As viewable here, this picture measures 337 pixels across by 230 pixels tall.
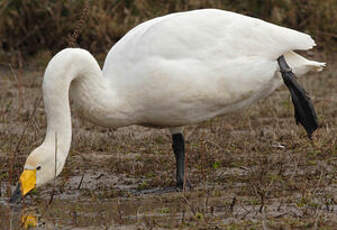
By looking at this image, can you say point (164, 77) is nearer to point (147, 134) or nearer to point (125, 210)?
point (125, 210)

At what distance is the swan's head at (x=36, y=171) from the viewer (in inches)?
218

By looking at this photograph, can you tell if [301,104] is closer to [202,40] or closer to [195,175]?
[195,175]

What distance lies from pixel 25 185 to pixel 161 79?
1.22m

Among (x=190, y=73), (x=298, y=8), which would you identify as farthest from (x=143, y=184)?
(x=298, y=8)

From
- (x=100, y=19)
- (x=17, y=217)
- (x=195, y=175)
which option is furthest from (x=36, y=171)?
(x=100, y=19)

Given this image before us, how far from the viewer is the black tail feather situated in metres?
Answer: 6.58

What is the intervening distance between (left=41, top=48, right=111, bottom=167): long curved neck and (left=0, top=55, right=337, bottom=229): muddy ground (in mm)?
238

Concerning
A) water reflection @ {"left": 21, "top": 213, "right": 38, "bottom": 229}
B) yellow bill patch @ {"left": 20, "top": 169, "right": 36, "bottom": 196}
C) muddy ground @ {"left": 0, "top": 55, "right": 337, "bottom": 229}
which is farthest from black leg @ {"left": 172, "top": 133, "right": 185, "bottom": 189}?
water reflection @ {"left": 21, "top": 213, "right": 38, "bottom": 229}

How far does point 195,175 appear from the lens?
6.64m

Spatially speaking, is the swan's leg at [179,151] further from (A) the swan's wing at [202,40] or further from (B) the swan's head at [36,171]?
(B) the swan's head at [36,171]

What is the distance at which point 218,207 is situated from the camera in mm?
5434

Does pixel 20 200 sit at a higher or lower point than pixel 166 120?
lower

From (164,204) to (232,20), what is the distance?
64.8 inches

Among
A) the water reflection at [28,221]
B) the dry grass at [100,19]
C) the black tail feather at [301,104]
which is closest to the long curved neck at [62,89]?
the water reflection at [28,221]
